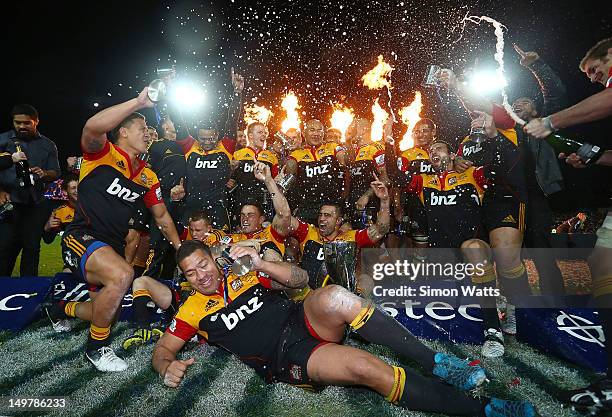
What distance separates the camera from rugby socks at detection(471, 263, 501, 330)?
3449 mm

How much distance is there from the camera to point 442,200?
464 cm

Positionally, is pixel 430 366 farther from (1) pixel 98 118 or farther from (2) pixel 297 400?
(1) pixel 98 118

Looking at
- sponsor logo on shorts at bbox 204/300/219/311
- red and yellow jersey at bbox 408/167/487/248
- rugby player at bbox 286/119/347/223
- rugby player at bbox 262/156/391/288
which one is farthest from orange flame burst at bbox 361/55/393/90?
sponsor logo on shorts at bbox 204/300/219/311

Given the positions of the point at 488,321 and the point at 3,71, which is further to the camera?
the point at 3,71

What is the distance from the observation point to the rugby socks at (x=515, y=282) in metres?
3.91

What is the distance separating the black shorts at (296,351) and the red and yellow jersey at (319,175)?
11.1 feet

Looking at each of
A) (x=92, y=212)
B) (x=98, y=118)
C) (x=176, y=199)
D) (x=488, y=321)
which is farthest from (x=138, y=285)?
(x=488, y=321)

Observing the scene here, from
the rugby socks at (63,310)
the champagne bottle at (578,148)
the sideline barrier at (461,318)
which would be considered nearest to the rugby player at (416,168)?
the sideline barrier at (461,318)

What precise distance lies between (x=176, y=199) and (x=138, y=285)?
137 cm

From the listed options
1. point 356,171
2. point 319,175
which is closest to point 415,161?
point 356,171

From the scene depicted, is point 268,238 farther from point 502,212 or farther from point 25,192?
point 25,192

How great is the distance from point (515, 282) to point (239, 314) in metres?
2.84

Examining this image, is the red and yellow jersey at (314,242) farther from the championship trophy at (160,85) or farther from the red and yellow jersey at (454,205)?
the championship trophy at (160,85)

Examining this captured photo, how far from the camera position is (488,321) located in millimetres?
3455
